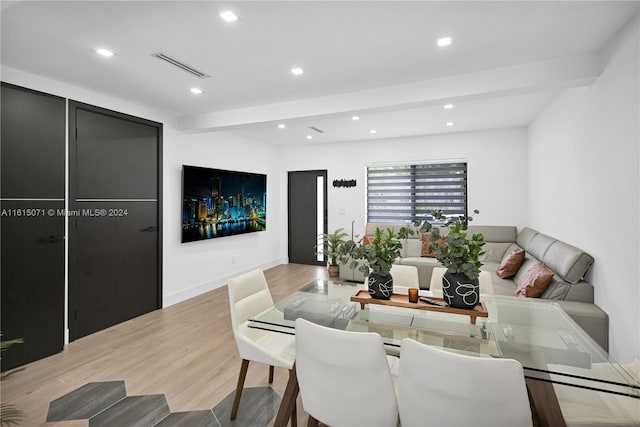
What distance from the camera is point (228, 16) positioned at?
6.51ft

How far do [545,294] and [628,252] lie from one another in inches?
34.0

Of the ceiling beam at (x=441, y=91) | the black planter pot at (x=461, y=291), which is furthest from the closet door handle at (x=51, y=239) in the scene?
the black planter pot at (x=461, y=291)

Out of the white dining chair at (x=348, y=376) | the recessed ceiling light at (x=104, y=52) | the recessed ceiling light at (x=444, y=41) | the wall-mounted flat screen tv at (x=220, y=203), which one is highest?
the recessed ceiling light at (x=444, y=41)

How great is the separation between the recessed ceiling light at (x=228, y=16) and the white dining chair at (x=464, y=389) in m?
2.07

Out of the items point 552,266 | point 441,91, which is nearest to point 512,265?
point 552,266

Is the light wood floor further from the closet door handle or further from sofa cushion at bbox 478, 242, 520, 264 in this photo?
sofa cushion at bbox 478, 242, 520, 264

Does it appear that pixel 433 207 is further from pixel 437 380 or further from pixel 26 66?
pixel 26 66

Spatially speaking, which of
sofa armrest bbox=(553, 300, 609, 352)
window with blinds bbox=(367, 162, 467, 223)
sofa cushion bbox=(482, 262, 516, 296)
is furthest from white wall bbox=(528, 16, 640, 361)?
window with blinds bbox=(367, 162, 467, 223)

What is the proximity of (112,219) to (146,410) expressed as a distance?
219cm

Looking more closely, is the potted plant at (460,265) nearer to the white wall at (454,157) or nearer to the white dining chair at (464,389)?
the white dining chair at (464,389)

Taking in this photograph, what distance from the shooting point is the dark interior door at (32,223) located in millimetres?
2635

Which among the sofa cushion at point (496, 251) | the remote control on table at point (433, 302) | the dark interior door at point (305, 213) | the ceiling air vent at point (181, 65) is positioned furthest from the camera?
the dark interior door at point (305, 213)

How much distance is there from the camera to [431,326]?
1.72 meters

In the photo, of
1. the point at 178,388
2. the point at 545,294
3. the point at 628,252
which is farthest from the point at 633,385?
the point at 178,388
